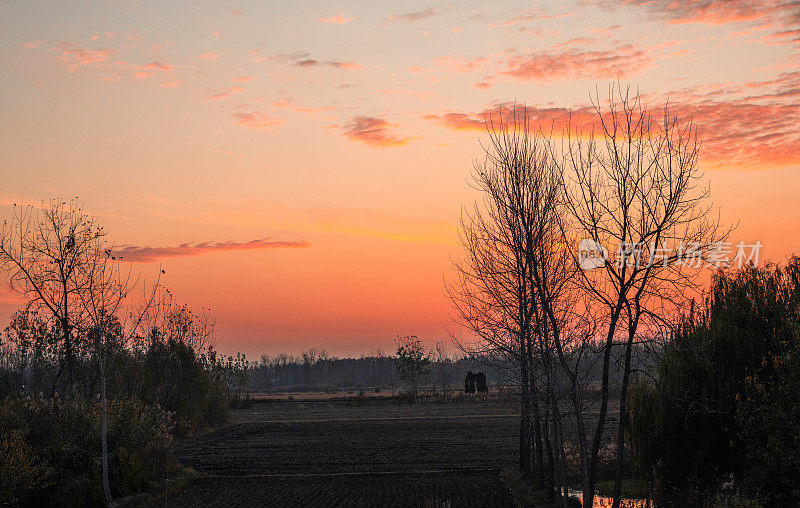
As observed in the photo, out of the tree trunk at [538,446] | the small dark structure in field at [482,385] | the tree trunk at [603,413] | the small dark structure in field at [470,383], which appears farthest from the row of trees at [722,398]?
the small dark structure in field at [482,385]

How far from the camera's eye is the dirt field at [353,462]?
63.9 ft

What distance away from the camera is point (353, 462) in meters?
27.1

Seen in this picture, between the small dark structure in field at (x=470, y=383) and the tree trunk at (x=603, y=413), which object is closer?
the tree trunk at (x=603, y=413)

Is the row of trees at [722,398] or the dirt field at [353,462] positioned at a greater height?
the row of trees at [722,398]

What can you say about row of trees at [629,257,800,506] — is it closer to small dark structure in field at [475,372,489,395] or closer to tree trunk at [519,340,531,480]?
tree trunk at [519,340,531,480]

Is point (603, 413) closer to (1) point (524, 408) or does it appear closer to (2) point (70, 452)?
(1) point (524, 408)

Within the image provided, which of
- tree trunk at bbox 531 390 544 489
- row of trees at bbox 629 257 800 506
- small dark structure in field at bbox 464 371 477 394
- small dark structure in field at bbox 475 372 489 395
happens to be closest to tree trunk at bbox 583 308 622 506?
row of trees at bbox 629 257 800 506

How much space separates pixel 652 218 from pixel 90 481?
16.2m

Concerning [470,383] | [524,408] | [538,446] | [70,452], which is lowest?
[470,383]

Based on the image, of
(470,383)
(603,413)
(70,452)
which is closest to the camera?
(603,413)

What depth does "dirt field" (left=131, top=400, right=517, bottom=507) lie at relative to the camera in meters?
19.5

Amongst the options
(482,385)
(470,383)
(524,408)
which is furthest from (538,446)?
(482,385)

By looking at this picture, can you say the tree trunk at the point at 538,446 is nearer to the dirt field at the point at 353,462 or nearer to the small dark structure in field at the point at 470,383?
the dirt field at the point at 353,462

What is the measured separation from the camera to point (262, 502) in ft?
62.2
